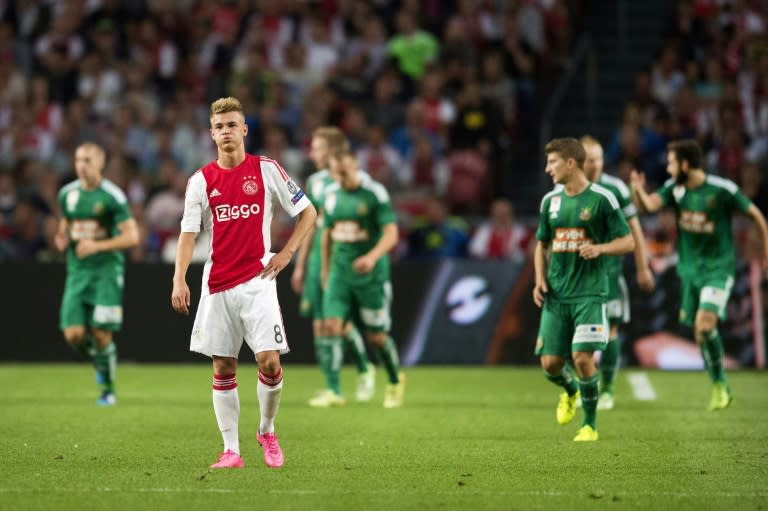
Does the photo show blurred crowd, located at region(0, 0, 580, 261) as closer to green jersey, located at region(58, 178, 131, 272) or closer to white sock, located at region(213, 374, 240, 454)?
green jersey, located at region(58, 178, 131, 272)

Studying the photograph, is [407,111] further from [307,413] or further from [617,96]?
[307,413]

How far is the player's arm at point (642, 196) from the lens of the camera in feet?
40.6

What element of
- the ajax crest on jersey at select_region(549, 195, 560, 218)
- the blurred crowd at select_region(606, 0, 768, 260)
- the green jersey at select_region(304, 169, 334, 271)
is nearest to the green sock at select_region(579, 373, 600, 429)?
the ajax crest on jersey at select_region(549, 195, 560, 218)

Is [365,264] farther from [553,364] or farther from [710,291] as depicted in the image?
[710,291]

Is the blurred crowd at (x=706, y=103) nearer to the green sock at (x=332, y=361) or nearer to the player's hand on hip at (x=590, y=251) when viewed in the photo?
the green sock at (x=332, y=361)

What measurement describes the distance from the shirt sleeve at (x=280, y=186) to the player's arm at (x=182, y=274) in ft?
1.90

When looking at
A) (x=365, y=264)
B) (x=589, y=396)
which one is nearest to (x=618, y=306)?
(x=365, y=264)

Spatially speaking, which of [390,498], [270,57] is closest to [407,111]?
[270,57]

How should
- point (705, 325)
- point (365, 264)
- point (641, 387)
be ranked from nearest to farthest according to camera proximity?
1. point (365, 264)
2. point (705, 325)
3. point (641, 387)

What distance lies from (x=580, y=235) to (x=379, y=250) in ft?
9.38

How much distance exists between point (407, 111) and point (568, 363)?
1024 centimetres

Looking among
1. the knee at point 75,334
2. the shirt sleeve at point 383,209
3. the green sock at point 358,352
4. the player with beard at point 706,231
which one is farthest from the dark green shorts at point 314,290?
the player with beard at point 706,231

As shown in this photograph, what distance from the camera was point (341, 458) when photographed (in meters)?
9.38

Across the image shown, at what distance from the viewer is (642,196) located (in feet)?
41.2
